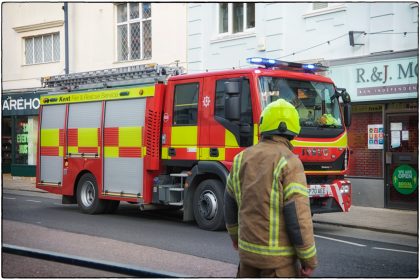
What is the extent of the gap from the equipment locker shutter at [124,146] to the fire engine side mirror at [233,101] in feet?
7.79

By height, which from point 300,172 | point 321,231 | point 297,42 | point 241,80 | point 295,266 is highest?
point 297,42

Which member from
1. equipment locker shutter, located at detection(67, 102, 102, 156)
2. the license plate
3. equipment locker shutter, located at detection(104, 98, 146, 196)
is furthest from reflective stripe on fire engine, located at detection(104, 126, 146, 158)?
the license plate

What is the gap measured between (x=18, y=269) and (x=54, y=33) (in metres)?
17.5

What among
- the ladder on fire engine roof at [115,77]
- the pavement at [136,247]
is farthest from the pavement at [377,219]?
the ladder on fire engine roof at [115,77]

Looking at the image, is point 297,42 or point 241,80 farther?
point 297,42

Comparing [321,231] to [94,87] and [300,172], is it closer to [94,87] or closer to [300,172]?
[94,87]

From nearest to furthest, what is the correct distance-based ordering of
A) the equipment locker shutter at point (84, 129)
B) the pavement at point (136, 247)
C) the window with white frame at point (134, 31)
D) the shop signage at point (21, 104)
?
the pavement at point (136, 247) < the equipment locker shutter at point (84, 129) < the window with white frame at point (134, 31) < the shop signage at point (21, 104)

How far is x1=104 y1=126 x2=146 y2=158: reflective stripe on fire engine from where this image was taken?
11.4m

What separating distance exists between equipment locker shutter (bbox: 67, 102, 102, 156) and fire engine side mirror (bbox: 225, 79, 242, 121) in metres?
3.81

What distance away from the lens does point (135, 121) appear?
11.5 meters

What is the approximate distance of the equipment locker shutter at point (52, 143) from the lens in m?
13.4

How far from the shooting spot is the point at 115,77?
1220 centimetres

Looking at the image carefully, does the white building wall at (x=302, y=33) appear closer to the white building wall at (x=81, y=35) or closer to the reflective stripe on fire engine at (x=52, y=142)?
the white building wall at (x=81, y=35)

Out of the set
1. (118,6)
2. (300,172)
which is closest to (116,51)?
(118,6)
